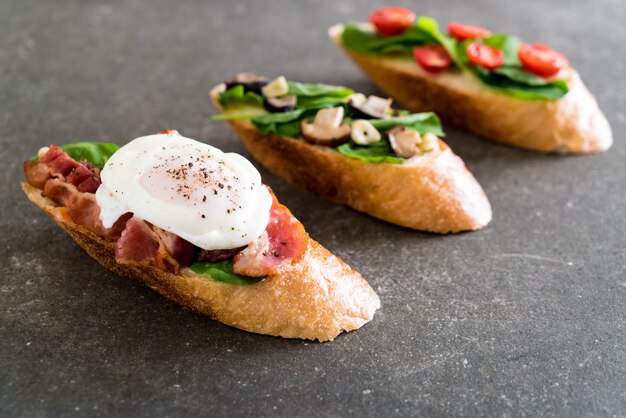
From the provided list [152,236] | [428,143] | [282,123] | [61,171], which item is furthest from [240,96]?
[152,236]

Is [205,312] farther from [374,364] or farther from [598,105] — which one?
[598,105]

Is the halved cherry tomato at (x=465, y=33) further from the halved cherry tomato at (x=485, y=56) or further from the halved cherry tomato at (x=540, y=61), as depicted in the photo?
the halved cherry tomato at (x=540, y=61)

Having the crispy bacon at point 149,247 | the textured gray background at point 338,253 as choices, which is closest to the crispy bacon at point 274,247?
the crispy bacon at point 149,247

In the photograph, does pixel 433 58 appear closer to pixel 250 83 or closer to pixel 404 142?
pixel 404 142

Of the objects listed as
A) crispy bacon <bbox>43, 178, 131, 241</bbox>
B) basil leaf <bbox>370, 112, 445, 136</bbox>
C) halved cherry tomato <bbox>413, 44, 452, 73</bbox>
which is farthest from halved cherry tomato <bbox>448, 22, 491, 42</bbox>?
crispy bacon <bbox>43, 178, 131, 241</bbox>

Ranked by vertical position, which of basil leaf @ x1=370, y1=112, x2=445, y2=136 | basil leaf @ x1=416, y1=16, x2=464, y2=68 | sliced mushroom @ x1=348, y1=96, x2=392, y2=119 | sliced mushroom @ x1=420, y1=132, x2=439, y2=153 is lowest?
sliced mushroom @ x1=420, y1=132, x2=439, y2=153

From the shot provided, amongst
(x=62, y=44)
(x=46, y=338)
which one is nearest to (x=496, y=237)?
(x=46, y=338)

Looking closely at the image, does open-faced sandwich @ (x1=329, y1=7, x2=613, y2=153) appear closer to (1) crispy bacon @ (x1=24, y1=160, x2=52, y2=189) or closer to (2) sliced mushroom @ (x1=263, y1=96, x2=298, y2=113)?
(2) sliced mushroom @ (x1=263, y1=96, x2=298, y2=113)
